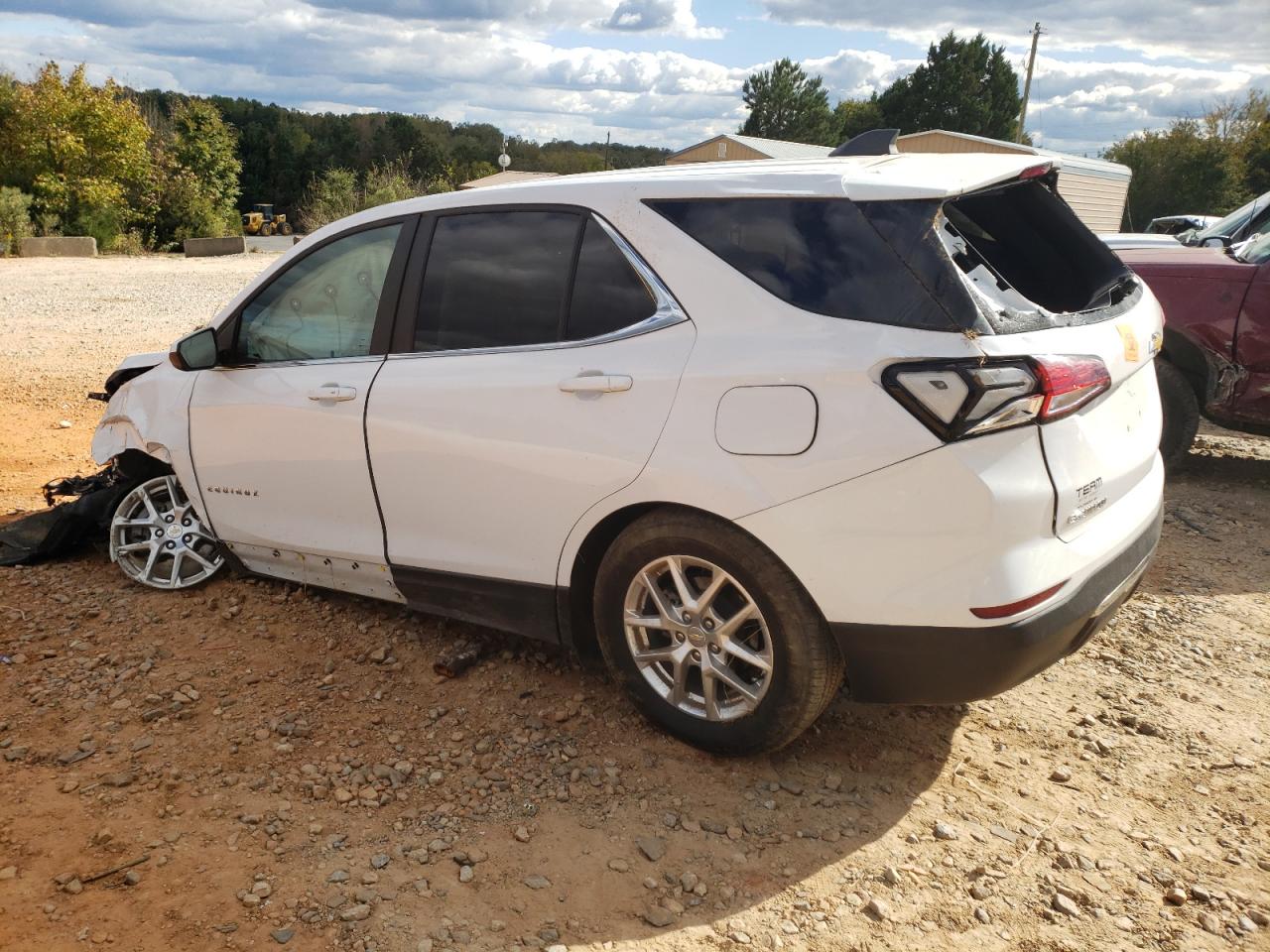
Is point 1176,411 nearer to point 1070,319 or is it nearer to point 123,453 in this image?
point 1070,319

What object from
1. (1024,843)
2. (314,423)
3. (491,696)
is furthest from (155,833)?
(1024,843)

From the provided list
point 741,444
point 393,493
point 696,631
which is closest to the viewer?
point 741,444

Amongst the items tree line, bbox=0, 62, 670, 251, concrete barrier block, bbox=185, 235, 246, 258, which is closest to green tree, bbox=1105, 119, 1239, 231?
tree line, bbox=0, 62, 670, 251

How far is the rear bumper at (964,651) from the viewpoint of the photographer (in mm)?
2693

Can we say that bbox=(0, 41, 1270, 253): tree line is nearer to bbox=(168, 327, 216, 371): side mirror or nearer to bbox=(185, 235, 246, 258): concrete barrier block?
bbox=(185, 235, 246, 258): concrete barrier block

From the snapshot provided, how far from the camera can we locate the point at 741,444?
2877 mm

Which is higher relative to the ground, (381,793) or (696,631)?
(696,631)

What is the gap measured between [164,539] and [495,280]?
234 centimetres

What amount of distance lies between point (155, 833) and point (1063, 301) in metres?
3.40

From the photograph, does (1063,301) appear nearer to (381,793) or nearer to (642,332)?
(642,332)

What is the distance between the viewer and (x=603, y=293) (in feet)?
10.8

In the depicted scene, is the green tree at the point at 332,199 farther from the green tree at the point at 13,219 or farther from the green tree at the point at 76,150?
the green tree at the point at 13,219

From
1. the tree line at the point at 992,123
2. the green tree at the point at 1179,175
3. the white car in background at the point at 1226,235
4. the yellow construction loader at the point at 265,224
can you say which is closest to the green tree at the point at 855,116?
the tree line at the point at 992,123

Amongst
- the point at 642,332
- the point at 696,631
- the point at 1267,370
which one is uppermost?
the point at 642,332
